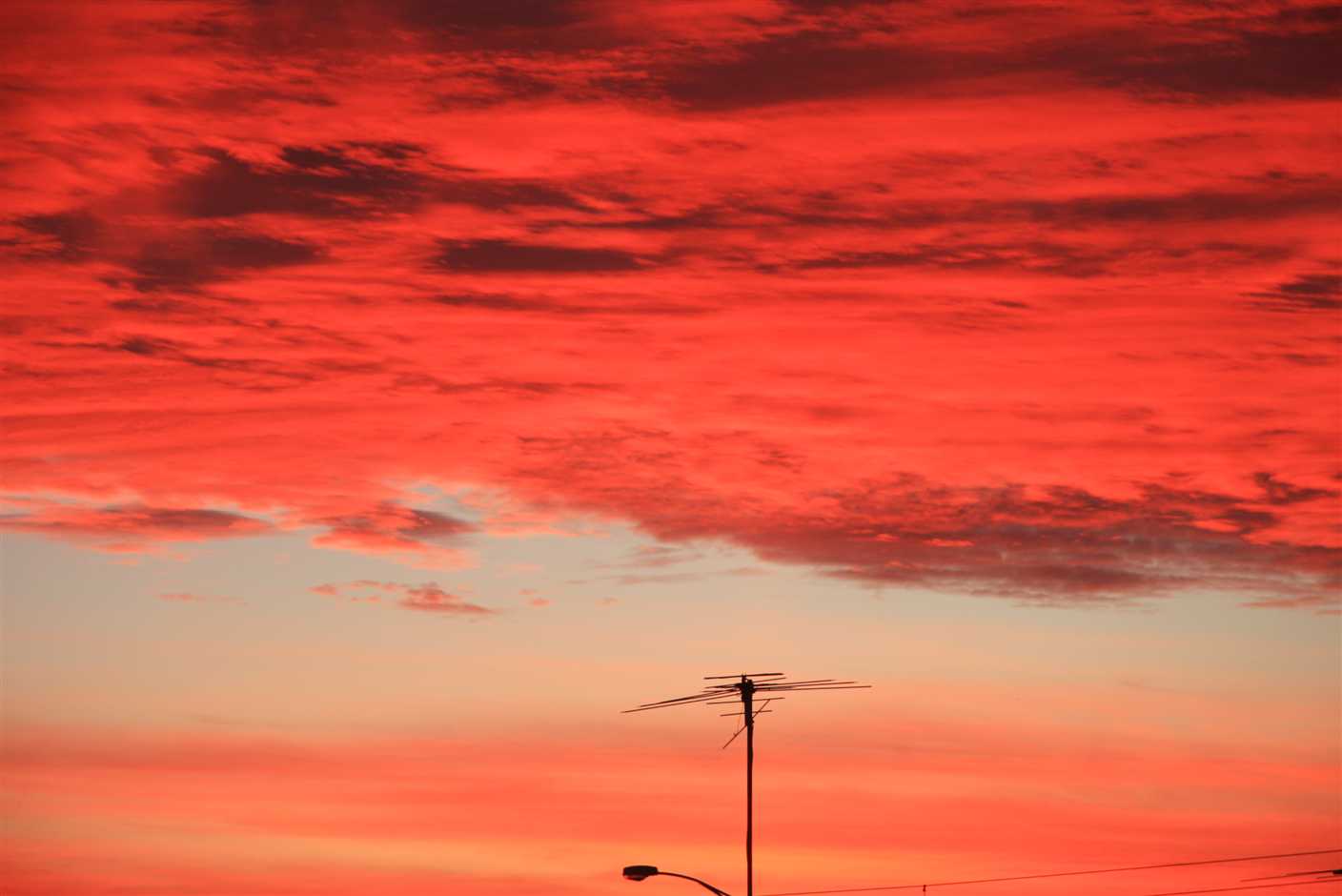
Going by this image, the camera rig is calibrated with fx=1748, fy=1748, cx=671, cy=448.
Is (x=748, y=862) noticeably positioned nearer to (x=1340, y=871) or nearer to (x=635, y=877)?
(x=635, y=877)

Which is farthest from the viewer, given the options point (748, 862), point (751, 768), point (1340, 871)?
point (751, 768)

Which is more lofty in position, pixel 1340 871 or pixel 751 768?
pixel 751 768

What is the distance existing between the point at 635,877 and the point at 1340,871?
1522 centimetres

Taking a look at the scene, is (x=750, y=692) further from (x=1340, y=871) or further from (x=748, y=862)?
(x=1340, y=871)

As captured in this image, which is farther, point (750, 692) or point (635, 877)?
point (750, 692)

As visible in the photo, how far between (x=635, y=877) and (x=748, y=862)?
4.18 metres

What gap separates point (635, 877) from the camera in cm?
3944

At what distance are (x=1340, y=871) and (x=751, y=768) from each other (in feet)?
50.0

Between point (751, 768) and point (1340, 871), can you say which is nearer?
point (1340, 871)

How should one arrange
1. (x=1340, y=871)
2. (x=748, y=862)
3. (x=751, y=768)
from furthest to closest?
(x=751, y=768)
(x=748, y=862)
(x=1340, y=871)

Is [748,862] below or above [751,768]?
below

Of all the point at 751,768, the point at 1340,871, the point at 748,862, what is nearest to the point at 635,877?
the point at 748,862

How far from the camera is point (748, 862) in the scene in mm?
42625

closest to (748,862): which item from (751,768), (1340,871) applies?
(751,768)
